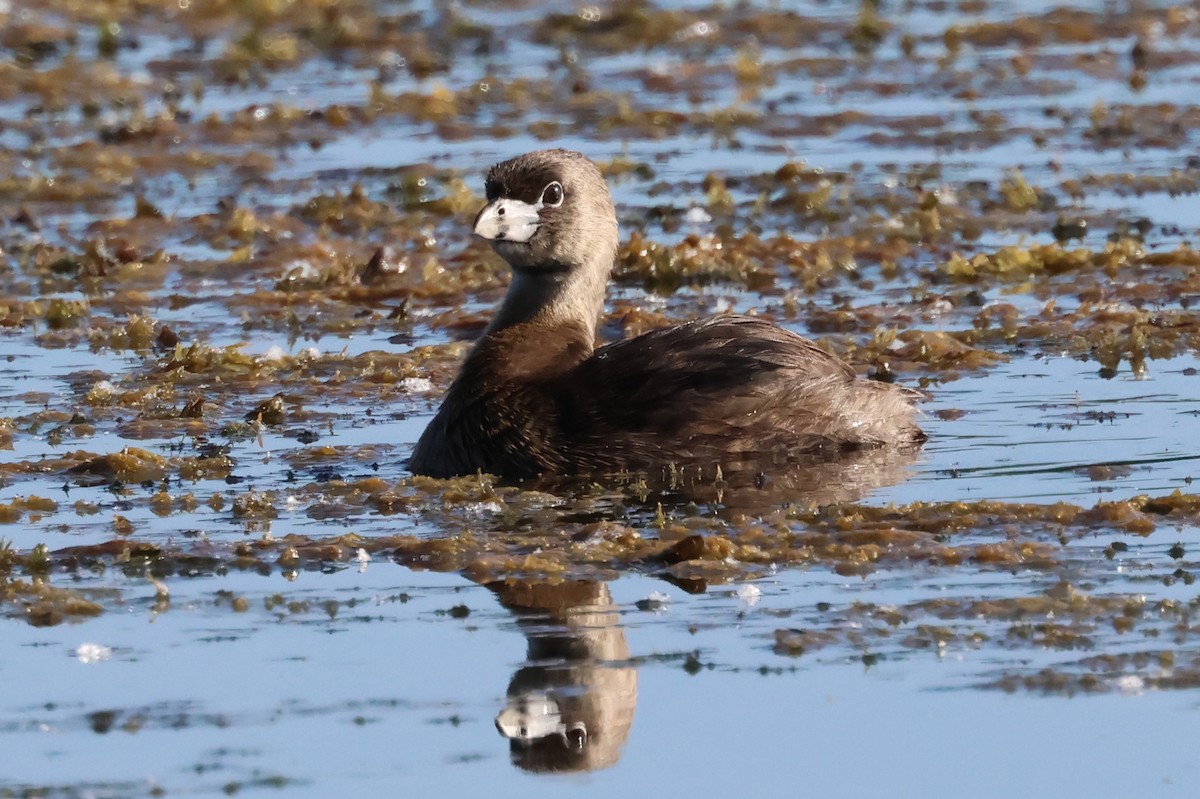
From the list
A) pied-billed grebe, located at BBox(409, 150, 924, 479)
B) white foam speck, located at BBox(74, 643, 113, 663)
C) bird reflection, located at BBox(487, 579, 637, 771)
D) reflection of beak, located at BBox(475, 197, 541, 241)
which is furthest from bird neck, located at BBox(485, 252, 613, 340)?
white foam speck, located at BBox(74, 643, 113, 663)

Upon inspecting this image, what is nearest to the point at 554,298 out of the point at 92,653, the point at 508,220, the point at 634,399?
the point at 508,220

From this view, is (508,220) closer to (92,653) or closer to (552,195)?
(552,195)

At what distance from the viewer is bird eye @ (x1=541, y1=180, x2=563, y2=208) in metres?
10.4

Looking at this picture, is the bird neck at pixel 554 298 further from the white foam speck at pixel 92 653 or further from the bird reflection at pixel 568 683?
the white foam speck at pixel 92 653

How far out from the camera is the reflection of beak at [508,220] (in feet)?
33.4

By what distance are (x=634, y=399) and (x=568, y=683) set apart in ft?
9.32

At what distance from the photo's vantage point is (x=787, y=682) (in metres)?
6.72

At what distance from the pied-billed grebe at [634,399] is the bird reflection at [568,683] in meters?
1.82

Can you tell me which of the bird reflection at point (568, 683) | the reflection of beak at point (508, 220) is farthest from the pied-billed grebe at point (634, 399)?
the bird reflection at point (568, 683)

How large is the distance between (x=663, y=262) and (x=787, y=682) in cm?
755

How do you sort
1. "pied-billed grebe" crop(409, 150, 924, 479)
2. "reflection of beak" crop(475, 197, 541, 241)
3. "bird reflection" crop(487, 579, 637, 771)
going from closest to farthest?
"bird reflection" crop(487, 579, 637, 771), "pied-billed grebe" crop(409, 150, 924, 479), "reflection of beak" crop(475, 197, 541, 241)

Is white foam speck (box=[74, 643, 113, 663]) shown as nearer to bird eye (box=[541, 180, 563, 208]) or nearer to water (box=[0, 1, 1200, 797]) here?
water (box=[0, 1, 1200, 797])

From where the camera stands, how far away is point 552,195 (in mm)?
10367

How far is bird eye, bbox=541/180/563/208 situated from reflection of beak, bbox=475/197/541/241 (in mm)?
42
